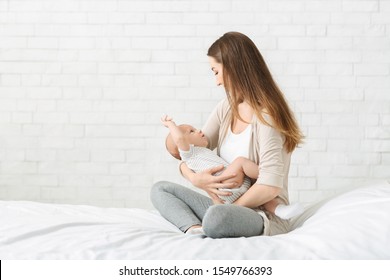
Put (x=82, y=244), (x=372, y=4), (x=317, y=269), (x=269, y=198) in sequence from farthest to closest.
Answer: (x=372, y=4), (x=269, y=198), (x=82, y=244), (x=317, y=269)

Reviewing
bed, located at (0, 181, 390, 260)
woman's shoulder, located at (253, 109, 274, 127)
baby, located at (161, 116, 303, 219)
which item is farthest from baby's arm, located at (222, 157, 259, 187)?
bed, located at (0, 181, 390, 260)

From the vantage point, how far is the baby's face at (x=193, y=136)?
256 cm

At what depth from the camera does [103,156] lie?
395 cm

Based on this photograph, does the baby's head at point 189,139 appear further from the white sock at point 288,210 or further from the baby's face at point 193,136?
the white sock at point 288,210

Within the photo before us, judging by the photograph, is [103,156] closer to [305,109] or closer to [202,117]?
[202,117]

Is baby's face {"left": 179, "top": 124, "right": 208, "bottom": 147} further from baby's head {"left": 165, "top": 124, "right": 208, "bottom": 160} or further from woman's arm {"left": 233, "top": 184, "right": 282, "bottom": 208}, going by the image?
woman's arm {"left": 233, "top": 184, "right": 282, "bottom": 208}

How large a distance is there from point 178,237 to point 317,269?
48 cm

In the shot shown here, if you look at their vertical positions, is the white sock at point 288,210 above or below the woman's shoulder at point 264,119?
below

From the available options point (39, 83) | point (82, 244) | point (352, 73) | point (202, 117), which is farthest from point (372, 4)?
point (82, 244)

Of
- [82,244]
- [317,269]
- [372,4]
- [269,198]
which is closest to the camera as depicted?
[317,269]

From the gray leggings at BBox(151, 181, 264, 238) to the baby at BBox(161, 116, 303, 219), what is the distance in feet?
0.41

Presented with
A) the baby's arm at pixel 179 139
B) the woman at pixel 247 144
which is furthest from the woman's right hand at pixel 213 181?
the baby's arm at pixel 179 139

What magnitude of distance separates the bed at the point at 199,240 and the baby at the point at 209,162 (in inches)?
5.2

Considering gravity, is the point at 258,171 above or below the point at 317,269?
above
